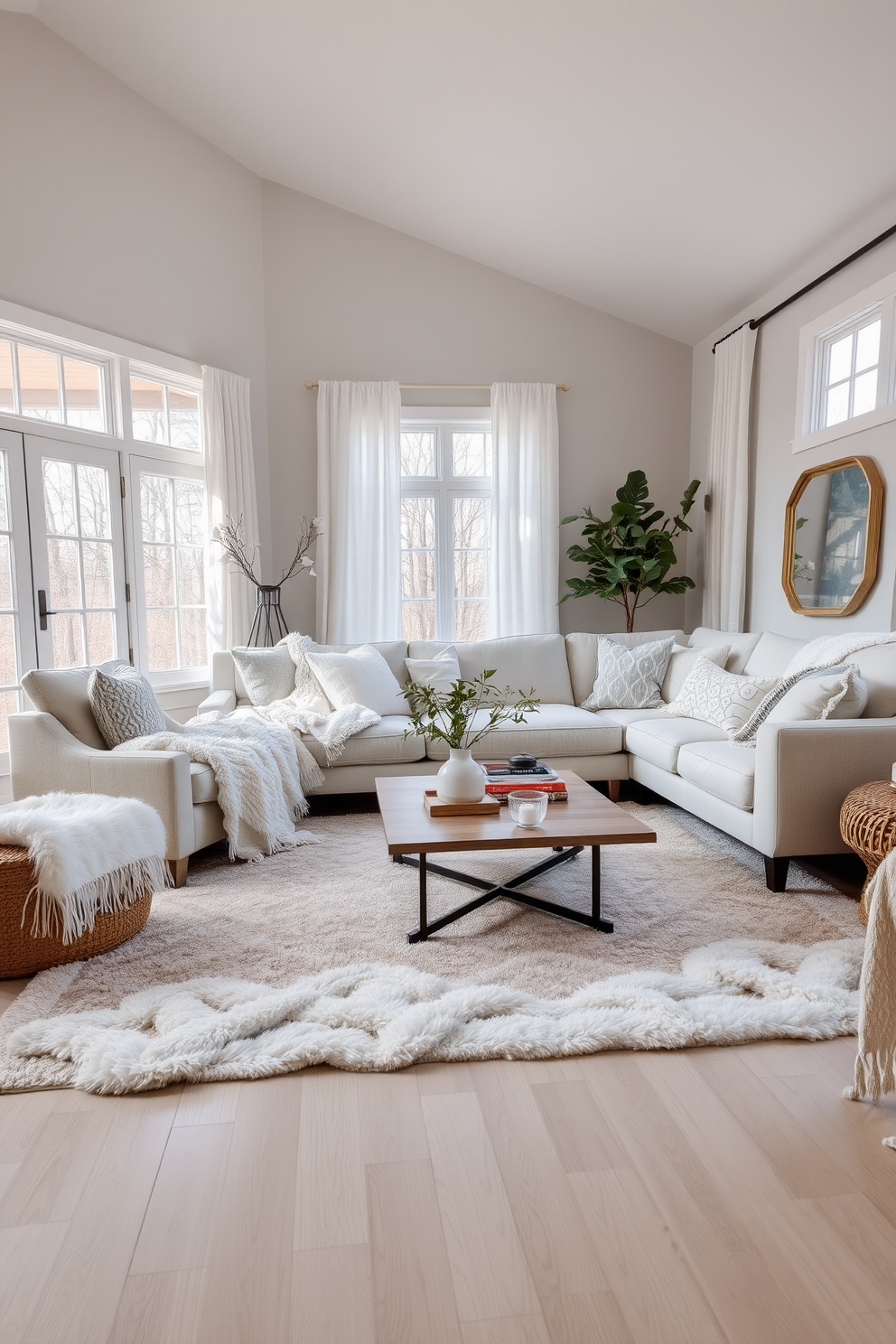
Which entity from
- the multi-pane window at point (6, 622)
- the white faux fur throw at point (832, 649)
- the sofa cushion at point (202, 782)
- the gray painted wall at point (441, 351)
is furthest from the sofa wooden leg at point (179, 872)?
the gray painted wall at point (441, 351)

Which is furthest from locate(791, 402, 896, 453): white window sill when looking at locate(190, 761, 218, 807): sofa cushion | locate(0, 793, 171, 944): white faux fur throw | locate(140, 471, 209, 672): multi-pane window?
locate(140, 471, 209, 672): multi-pane window

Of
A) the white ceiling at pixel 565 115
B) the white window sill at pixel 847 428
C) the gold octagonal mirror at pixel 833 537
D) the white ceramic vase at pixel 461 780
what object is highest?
the white ceiling at pixel 565 115

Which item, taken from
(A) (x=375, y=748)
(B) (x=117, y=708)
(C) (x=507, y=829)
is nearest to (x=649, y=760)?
(A) (x=375, y=748)

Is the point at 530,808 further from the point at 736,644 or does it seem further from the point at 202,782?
the point at 736,644

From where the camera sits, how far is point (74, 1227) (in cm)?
130

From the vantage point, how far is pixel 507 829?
2.41 metres

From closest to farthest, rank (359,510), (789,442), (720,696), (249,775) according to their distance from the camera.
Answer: (249,775)
(720,696)
(789,442)
(359,510)

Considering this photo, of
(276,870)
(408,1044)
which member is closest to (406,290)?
(276,870)

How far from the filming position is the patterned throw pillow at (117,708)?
10.1 ft

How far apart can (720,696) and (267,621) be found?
2.78m

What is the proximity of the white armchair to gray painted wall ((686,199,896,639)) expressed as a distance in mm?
2942

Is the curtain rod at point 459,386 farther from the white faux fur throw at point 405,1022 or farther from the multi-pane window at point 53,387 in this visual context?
the white faux fur throw at point 405,1022

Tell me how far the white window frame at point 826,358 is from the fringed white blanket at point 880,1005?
2555 millimetres

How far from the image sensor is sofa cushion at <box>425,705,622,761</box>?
393 cm
